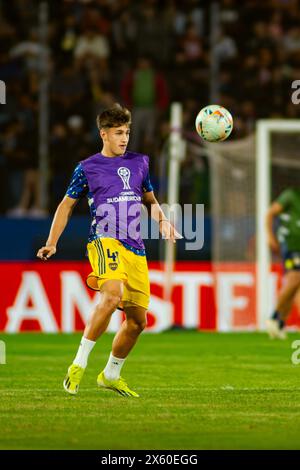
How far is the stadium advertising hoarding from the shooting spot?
18531mm

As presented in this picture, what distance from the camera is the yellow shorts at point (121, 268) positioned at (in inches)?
373

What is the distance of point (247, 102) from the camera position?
2081cm

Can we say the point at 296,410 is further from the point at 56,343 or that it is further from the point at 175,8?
the point at 175,8

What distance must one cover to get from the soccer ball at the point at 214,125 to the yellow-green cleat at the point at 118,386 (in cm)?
243

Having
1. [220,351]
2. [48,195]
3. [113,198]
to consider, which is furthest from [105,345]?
[113,198]

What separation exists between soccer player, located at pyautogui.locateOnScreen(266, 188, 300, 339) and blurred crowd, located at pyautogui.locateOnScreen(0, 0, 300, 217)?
2.59 metres

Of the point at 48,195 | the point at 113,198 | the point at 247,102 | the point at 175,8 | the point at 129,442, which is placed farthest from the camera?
the point at 175,8

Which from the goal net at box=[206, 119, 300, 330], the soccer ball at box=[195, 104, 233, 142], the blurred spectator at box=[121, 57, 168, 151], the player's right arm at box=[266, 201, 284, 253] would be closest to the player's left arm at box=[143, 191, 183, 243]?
the soccer ball at box=[195, 104, 233, 142]

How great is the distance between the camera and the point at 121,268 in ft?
31.2

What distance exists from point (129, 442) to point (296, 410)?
199 centimetres

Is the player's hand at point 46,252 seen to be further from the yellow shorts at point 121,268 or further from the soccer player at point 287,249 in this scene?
the soccer player at point 287,249

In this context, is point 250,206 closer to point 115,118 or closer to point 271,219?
point 271,219

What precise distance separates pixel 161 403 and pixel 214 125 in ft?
9.45

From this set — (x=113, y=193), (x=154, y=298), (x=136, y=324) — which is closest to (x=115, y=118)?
(x=113, y=193)
